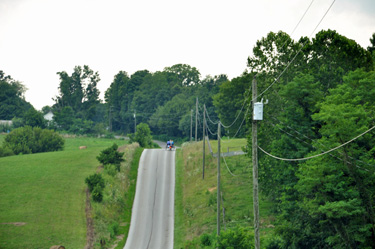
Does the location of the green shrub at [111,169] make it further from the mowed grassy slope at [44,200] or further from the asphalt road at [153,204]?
the asphalt road at [153,204]

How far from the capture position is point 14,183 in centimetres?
4444

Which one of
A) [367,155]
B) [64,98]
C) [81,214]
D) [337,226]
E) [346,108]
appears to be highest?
[64,98]

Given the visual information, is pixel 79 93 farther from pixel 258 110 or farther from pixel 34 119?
pixel 258 110

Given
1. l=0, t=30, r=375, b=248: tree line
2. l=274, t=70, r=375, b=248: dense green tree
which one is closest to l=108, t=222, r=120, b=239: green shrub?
l=0, t=30, r=375, b=248: tree line

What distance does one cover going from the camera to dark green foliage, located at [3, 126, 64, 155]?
65.7 metres

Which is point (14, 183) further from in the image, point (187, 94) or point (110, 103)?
point (110, 103)

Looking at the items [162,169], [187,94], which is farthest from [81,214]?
[187,94]

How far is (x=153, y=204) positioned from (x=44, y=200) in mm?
11545

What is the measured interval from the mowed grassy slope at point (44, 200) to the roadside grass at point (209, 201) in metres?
9.49

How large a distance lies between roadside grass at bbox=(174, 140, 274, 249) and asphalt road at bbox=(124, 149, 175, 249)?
0.96 m

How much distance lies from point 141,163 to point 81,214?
804 inches

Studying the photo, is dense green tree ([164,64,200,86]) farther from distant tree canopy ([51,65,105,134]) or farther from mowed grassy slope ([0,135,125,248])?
mowed grassy slope ([0,135,125,248])

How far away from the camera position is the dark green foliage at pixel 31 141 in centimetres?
6573

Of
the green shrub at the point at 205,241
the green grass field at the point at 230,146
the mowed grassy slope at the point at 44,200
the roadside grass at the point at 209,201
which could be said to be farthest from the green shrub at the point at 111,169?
the green shrub at the point at 205,241
